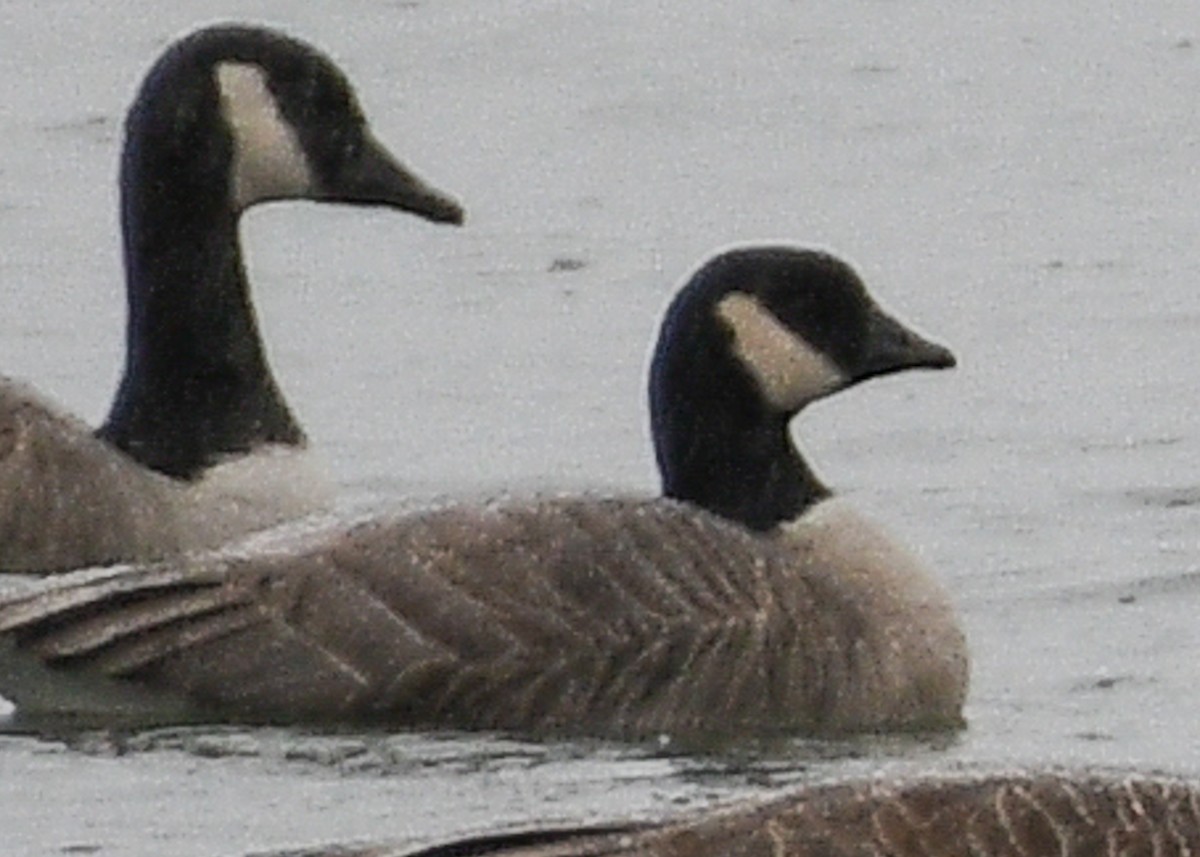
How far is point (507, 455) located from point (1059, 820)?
641 cm

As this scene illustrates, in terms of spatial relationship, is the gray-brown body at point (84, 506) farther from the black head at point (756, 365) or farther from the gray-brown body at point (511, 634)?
the gray-brown body at point (511, 634)

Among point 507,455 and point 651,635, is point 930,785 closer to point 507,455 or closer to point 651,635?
point 651,635

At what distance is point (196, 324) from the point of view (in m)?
14.2

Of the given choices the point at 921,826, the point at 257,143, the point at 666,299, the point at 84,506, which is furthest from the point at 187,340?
the point at 921,826

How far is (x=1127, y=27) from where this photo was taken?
20531 millimetres

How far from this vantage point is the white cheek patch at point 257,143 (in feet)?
46.3

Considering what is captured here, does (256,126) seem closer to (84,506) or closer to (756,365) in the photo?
(84,506)

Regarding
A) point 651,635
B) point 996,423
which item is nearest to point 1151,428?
point 996,423

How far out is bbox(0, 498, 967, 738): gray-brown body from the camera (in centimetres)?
1164

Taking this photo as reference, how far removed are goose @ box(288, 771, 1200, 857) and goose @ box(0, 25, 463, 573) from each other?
217 inches

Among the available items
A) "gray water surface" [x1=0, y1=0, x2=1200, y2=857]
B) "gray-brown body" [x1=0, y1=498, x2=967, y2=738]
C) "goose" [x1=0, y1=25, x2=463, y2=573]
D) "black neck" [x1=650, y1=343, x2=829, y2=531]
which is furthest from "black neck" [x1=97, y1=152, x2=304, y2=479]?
"gray-brown body" [x1=0, y1=498, x2=967, y2=738]

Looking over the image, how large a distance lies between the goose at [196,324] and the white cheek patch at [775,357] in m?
1.60

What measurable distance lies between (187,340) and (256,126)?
2.11ft

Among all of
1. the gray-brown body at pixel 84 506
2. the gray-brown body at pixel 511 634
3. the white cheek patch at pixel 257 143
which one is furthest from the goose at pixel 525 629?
the white cheek patch at pixel 257 143
